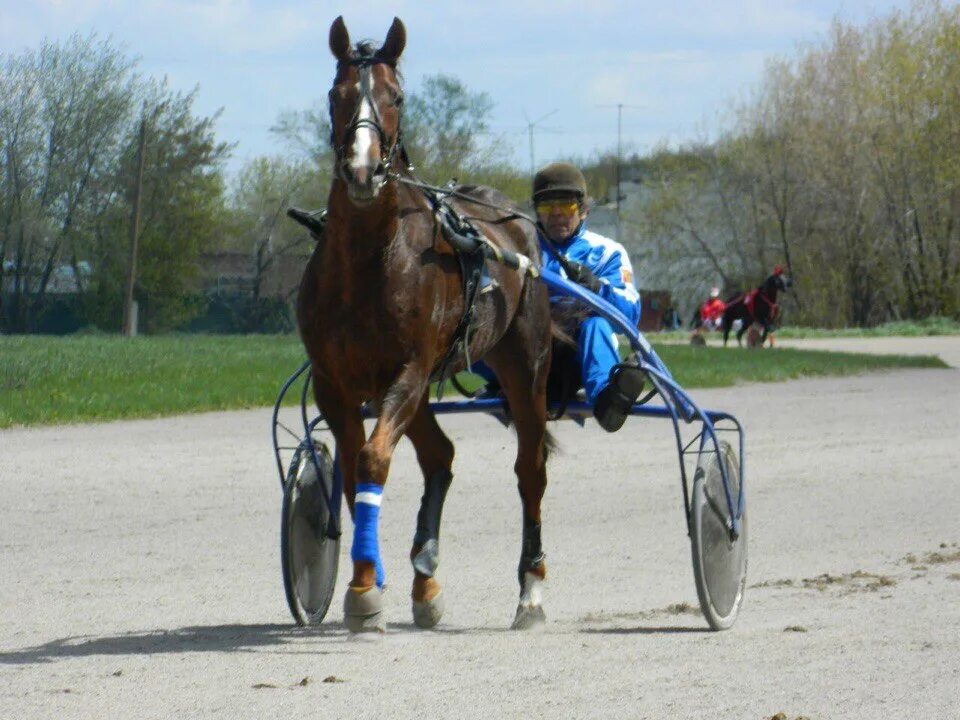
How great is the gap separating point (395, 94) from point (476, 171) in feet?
196

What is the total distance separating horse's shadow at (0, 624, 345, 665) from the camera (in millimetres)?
5430

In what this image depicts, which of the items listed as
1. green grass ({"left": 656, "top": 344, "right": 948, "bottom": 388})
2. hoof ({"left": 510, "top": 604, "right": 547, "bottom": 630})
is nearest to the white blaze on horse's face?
hoof ({"left": 510, "top": 604, "right": 547, "bottom": 630})

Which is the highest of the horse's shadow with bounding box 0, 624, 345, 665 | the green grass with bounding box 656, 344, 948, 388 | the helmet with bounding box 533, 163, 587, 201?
the helmet with bounding box 533, 163, 587, 201

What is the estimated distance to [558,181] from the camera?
7.18 metres

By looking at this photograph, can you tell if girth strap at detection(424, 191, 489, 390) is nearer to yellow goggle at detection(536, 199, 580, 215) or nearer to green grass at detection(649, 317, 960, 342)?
yellow goggle at detection(536, 199, 580, 215)

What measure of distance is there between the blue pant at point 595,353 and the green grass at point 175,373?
8.86 metres

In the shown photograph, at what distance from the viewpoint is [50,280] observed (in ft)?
187

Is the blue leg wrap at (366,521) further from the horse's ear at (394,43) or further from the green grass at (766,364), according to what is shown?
the green grass at (766,364)

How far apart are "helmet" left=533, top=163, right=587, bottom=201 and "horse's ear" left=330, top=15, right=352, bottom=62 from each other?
1.67 m

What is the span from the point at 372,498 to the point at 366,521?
4.4 inches

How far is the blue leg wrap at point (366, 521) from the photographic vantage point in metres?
5.43

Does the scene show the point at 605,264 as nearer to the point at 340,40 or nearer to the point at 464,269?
the point at 464,269

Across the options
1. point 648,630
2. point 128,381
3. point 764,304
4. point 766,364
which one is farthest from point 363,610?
point 764,304

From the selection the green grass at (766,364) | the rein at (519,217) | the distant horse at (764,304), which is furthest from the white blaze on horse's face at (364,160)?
the distant horse at (764,304)
